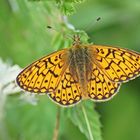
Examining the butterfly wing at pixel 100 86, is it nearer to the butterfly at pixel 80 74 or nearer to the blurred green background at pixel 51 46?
the butterfly at pixel 80 74

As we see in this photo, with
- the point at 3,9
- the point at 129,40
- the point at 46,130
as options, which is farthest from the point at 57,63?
the point at 129,40

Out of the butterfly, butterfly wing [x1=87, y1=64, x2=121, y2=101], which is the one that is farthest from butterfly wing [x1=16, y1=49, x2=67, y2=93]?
butterfly wing [x1=87, y1=64, x2=121, y2=101]

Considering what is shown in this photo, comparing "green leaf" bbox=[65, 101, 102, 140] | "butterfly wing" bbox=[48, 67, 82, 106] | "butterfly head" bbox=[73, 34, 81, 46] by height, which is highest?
"butterfly head" bbox=[73, 34, 81, 46]

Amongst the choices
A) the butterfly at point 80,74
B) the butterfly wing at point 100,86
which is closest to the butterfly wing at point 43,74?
the butterfly at point 80,74

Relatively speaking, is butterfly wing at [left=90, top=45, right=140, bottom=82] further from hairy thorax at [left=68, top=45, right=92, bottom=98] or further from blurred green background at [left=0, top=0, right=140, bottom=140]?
blurred green background at [left=0, top=0, right=140, bottom=140]

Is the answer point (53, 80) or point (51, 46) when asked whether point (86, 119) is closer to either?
point (53, 80)

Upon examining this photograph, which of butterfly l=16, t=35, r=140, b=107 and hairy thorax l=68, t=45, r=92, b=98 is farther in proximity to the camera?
hairy thorax l=68, t=45, r=92, b=98
